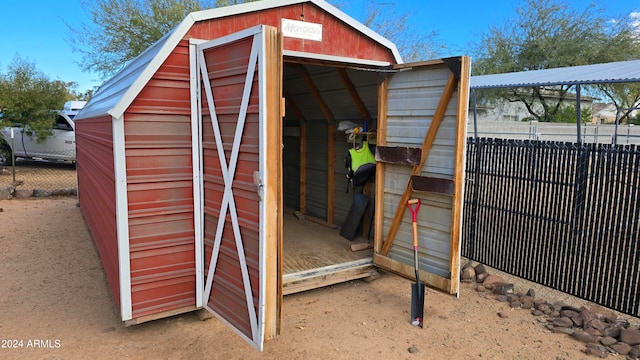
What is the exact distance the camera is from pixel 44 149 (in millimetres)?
13852

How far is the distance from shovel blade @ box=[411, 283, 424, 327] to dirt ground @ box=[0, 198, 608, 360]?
94 mm

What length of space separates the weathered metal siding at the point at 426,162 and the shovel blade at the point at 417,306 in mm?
461

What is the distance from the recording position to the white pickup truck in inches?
531

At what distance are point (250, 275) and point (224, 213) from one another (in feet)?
1.98

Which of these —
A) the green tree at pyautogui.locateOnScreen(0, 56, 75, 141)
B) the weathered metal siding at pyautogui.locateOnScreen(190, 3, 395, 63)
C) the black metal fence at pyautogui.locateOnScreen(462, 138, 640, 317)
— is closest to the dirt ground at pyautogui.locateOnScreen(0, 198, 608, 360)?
the black metal fence at pyautogui.locateOnScreen(462, 138, 640, 317)

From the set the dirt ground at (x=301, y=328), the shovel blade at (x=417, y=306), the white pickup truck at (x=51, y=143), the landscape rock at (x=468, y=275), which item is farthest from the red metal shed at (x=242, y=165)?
the white pickup truck at (x=51, y=143)

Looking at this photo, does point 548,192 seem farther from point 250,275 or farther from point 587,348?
point 250,275

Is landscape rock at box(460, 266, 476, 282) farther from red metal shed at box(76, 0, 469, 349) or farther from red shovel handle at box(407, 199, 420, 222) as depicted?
red shovel handle at box(407, 199, 420, 222)

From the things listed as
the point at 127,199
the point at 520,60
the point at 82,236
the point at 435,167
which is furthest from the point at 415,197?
the point at 520,60

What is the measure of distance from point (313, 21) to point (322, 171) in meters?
3.03

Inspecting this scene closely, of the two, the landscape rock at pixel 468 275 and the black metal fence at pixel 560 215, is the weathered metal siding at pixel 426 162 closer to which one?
the landscape rock at pixel 468 275

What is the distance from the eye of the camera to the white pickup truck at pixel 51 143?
531 inches

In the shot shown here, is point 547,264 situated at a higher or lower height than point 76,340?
higher

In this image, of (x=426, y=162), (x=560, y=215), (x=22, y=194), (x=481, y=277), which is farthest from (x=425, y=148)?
(x=22, y=194)
